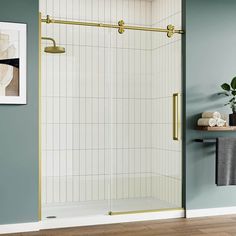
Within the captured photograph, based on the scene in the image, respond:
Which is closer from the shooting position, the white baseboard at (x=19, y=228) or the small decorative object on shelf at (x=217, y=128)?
the white baseboard at (x=19, y=228)

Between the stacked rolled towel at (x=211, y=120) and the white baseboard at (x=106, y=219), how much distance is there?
1003 millimetres

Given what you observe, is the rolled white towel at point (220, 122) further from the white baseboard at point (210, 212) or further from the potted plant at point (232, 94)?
the white baseboard at point (210, 212)

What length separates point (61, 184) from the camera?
4430 mm

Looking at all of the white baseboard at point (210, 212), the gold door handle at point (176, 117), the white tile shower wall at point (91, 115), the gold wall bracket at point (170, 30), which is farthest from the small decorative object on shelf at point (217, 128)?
the gold wall bracket at point (170, 30)

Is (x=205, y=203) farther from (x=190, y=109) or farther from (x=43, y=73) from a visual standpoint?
(x=43, y=73)

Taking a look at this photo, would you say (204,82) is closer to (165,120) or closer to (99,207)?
(165,120)

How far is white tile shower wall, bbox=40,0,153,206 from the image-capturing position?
4.45 metres

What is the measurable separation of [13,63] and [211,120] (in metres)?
2.09

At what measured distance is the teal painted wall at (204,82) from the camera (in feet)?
15.4

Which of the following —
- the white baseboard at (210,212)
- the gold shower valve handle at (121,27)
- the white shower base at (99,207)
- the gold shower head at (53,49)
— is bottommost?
the white baseboard at (210,212)

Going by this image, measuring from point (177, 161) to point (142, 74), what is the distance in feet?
3.40

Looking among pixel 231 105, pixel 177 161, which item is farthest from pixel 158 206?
pixel 231 105

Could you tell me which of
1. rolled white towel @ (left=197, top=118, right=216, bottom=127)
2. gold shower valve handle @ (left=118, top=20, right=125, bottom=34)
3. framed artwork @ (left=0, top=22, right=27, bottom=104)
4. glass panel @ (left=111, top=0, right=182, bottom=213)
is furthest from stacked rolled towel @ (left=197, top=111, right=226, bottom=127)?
framed artwork @ (left=0, top=22, right=27, bottom=104)

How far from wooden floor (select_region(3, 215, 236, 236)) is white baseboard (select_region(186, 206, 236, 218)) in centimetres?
14
